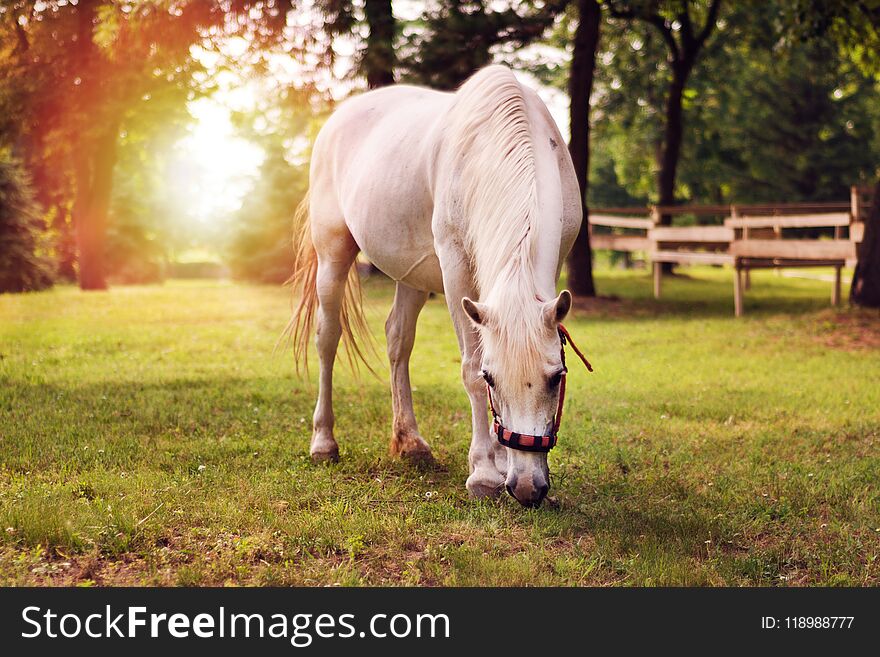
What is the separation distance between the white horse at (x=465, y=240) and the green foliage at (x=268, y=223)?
1790 centimetres

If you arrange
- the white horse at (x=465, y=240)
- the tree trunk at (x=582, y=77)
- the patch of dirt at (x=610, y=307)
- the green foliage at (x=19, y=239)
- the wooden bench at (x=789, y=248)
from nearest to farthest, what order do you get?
1. the white horse at (x=465, y=240)
2. the wooden bench at (x=789, y=248)
3. the patch of dirt at (x=610, y=307)
4. the tree trunk at (x=582, y=77)
5. the green foliage at (x=19, y=239)

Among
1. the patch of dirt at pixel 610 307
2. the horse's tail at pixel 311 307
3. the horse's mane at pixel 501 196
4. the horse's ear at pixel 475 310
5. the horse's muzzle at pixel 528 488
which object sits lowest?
the patch of dirt at pixel 610 307

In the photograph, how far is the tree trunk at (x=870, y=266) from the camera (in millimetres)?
11742

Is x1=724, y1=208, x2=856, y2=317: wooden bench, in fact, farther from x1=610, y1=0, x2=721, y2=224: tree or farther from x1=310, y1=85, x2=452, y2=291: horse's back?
x1=310, y1=85, x2=452, y2=291: horse's back

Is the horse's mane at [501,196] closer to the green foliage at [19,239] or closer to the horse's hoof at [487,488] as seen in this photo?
the horse's hoof at [487,488]

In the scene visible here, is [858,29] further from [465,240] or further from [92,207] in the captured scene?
[92,207]

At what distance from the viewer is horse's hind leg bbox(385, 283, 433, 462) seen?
5066 mm

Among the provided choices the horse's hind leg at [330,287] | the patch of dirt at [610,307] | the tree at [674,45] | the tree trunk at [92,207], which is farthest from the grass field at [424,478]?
the tree trunk at [92,207]

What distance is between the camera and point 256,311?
14.9 metres

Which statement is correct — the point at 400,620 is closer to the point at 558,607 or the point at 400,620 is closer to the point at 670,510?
the point at 558,607

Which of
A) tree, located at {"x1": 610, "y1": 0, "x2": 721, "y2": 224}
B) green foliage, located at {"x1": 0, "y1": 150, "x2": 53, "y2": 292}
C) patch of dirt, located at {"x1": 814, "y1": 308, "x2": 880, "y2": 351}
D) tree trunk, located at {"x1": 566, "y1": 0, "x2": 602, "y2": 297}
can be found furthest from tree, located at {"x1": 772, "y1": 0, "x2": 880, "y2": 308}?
green foliage, located at {"x1": 0, "y1": 150, "x2": 53, "y2": 292}

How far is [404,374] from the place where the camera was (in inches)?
211

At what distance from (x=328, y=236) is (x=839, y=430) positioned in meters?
3.88

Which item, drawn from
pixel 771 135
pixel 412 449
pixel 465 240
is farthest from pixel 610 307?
pixel 771 135
